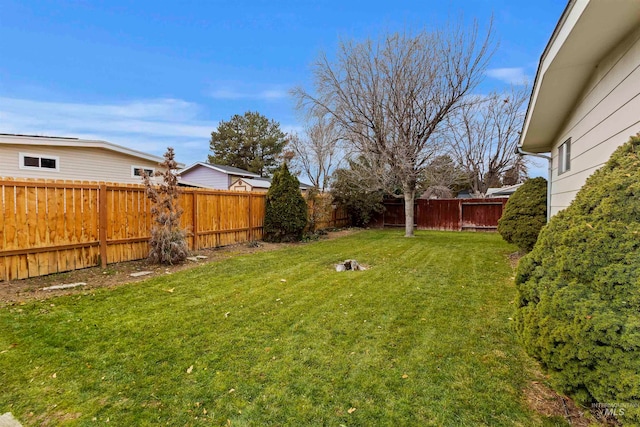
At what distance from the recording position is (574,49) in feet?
9.82

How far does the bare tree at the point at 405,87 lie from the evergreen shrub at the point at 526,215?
13.4 ft

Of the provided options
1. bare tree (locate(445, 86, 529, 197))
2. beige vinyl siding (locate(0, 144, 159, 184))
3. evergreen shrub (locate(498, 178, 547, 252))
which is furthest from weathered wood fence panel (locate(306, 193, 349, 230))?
bare tree (locate(445, 86, 529, 197))

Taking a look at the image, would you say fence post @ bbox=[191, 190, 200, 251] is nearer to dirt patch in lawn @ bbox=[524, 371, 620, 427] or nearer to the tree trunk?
dirt patch in lawn @ bbox=[524, 371, 620, 427]

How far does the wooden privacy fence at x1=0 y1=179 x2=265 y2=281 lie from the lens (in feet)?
Result: 15.6

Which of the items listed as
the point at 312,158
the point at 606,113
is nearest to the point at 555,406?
the point at 606,113

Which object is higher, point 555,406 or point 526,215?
point 526,215

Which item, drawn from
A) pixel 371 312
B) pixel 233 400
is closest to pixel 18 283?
pixel 233 400

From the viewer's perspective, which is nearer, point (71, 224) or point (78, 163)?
point (71, 224)

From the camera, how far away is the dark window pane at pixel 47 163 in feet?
33.6

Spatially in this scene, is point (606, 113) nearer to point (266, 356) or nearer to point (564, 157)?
point (564, 157)

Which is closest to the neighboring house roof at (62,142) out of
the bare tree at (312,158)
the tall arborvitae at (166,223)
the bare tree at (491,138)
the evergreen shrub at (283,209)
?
the evergreen shrub at (283,209)

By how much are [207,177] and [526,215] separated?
2014 centimetres

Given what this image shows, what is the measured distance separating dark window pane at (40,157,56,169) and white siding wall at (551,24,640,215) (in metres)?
14.4

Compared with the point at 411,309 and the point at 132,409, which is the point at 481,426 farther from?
the point at 132,409
